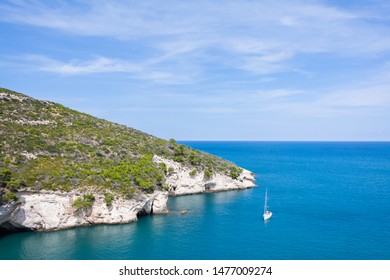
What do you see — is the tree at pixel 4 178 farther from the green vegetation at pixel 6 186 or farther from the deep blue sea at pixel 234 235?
the deep blue sea at pixel 234 235

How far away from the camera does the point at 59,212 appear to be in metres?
47.4

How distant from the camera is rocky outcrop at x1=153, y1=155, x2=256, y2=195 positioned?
75.8 metres

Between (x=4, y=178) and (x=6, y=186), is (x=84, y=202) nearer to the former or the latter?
(x=6, y=186)

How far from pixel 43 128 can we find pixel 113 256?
1500 inches

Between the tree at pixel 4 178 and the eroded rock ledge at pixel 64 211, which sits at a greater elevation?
the tree at pixel 4 178

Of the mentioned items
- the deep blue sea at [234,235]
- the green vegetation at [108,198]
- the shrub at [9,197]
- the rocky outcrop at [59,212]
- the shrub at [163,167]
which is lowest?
the deep blue sea at [234,235]

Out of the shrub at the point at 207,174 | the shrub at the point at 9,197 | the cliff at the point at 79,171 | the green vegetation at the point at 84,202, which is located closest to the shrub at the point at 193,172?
the cliff at the point at 79,171

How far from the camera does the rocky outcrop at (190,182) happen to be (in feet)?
249

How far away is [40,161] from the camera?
175 ft

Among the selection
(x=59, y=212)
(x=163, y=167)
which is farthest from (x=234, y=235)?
(x=163, y=167)

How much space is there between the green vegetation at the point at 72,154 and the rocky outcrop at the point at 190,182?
5.78 feet

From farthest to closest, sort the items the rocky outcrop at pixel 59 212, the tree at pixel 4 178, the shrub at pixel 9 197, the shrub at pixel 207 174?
1. the shrub at pixel 207 174
2. the rocky outcrop at pixel 59 212
3. the tree at pixel 4 178
4. the shrub at pixel 9 197

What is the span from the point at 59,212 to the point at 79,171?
876 cm

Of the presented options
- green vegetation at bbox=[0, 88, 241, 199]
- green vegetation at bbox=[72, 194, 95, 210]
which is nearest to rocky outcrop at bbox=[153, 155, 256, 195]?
green vegetation at bbox=[0, 88, 241, 199]
